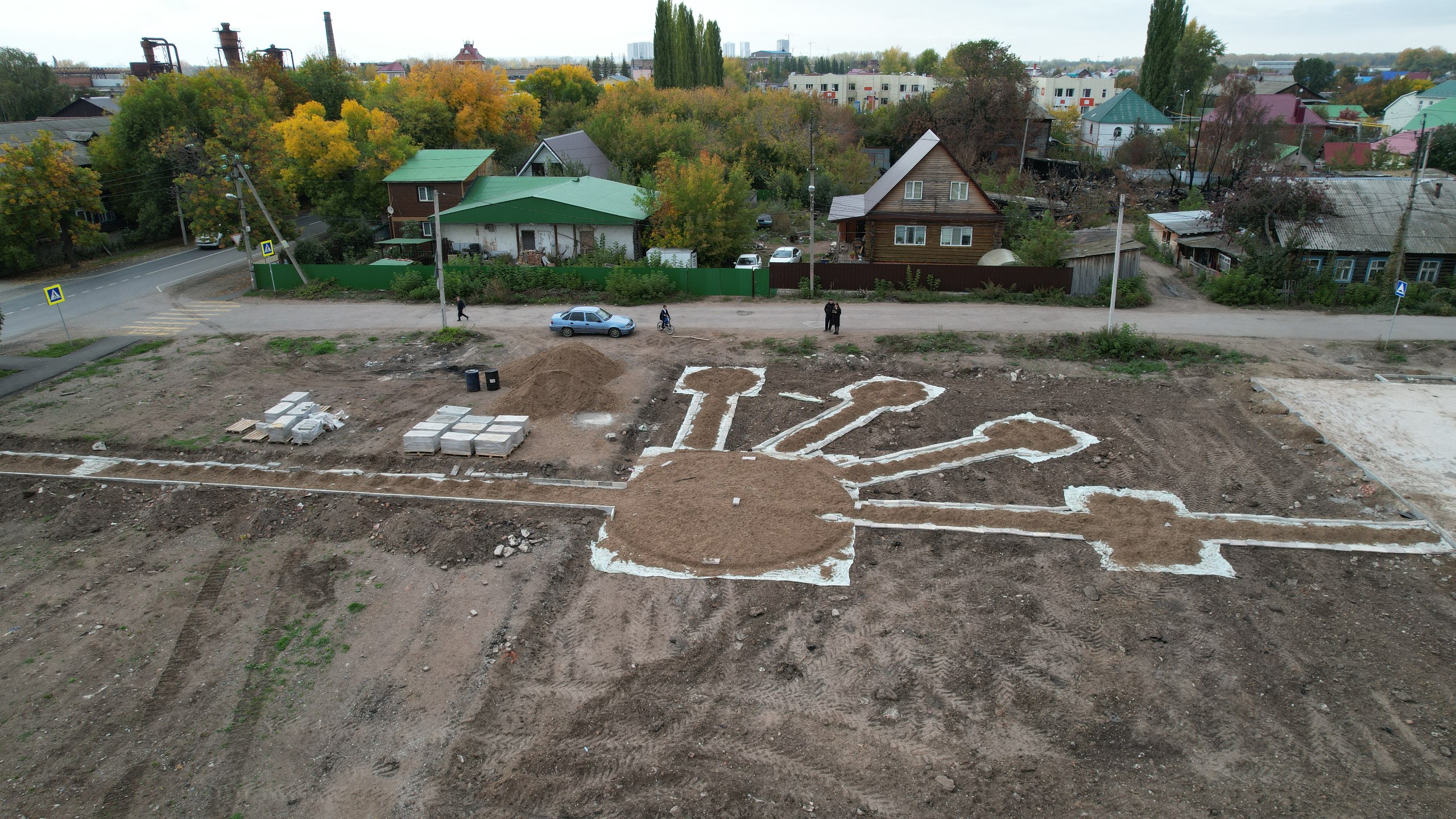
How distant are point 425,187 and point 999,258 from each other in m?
31.8

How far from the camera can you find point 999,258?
1439 inches

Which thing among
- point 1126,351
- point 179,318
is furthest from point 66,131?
point 1126,351

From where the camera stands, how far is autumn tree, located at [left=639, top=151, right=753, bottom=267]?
121 feet

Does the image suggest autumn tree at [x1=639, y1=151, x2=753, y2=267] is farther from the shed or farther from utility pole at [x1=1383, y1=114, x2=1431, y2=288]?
utility pole at [x1=1383, y1=114, x2=1431, y2=288]

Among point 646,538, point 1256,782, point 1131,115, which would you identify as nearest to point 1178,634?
point 1256,782

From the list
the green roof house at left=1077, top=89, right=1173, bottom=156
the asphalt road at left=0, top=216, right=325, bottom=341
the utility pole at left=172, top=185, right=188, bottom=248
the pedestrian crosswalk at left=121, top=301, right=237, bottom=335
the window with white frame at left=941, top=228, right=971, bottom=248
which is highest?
the green roof house at left=1077, top=89, right=1173, bottom=156

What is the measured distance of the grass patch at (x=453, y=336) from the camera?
2938 centimetres

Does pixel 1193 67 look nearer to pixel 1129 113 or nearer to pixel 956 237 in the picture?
pixel 1129 113

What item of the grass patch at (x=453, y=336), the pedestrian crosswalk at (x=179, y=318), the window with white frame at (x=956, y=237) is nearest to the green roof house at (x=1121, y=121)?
the window with white frame at (x=956, y=237)

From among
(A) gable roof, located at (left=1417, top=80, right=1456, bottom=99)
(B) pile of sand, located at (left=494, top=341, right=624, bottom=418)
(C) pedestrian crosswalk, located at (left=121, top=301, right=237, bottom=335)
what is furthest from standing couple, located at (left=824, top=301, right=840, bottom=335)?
(A) gable roof, located at (left=1417, top=80, right=1456, bottom=99)

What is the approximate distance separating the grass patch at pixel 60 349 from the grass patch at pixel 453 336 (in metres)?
12.5

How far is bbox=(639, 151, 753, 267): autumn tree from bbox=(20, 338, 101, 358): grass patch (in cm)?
2308

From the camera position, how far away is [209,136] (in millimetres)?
50031

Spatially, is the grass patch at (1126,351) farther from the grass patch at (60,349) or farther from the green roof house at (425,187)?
the grass patch at (60,349)
